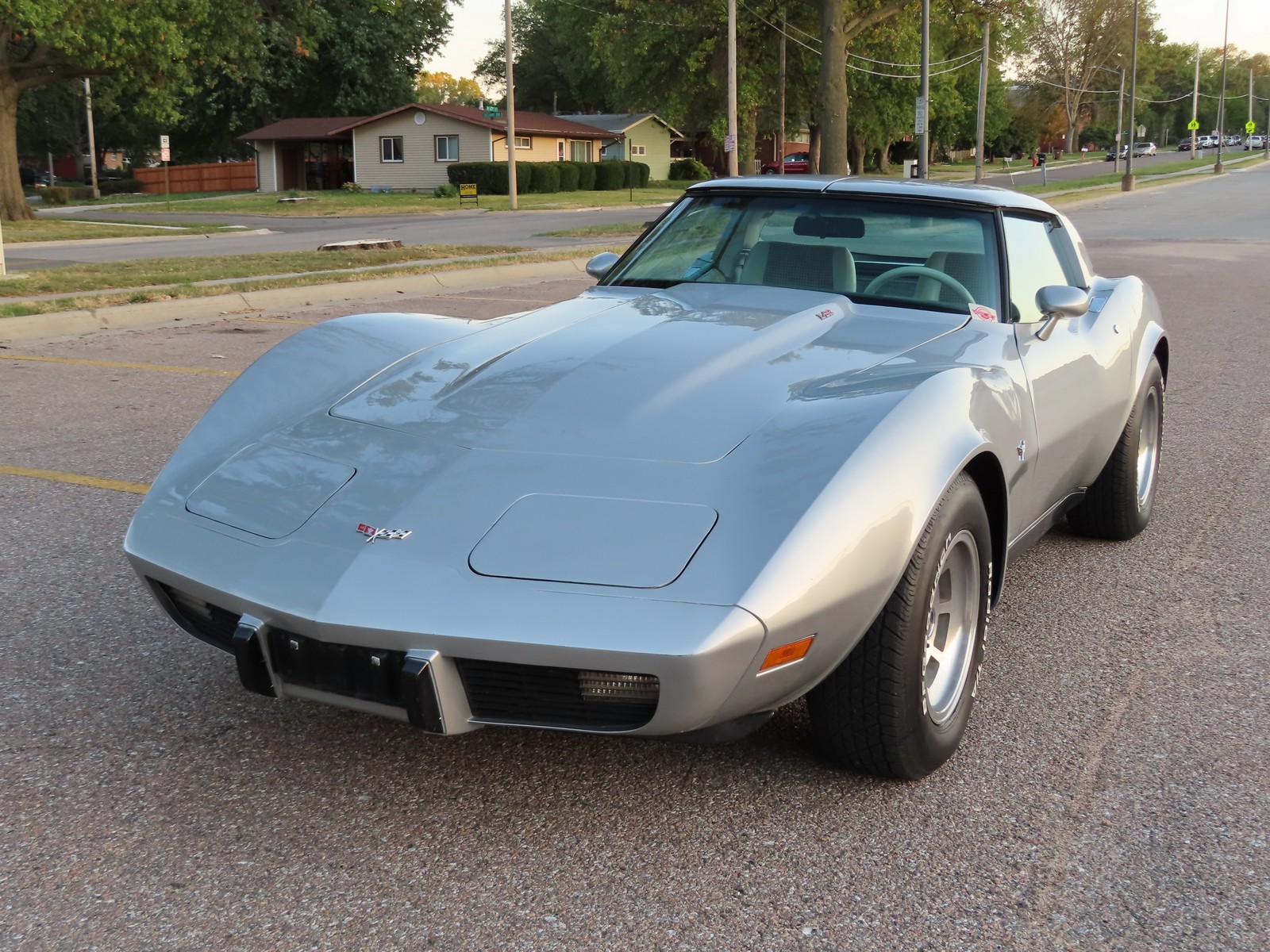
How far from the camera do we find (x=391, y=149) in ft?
185

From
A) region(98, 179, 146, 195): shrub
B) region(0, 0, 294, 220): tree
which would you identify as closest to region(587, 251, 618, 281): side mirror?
region(0, 0, 294, 220): tree

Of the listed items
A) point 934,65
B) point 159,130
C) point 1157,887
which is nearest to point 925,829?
point 1157,887

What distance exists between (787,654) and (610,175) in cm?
5365

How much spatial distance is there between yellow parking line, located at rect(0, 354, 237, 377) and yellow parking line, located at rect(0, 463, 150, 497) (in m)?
2.69

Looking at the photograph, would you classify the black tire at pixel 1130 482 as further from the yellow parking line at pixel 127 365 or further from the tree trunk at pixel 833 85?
the tree trunk at pixel 833 85

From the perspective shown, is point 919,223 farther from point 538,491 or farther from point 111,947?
point 111,947

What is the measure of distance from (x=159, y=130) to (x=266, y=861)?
246 ft

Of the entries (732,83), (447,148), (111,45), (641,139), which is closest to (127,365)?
(111,45)

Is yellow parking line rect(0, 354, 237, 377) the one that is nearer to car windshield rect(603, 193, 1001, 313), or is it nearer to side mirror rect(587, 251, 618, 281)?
side mirror rect(587, 251, 618, 281)

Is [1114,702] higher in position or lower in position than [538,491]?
lower

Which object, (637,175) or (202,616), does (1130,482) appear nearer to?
(202,616)

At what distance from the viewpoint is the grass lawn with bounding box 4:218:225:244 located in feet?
83.1

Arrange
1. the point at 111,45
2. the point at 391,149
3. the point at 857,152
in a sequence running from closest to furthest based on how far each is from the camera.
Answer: the point at 111,45
the point at 391,149
the point at 857,152

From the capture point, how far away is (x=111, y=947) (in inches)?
88.7
